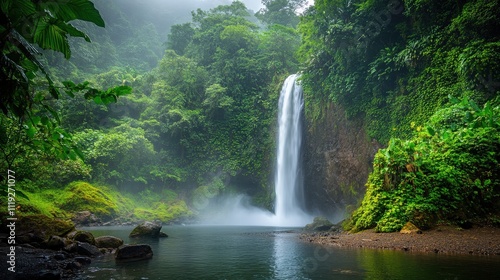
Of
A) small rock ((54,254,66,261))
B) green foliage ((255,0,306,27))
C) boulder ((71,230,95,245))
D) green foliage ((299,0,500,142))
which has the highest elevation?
green foliage ((255,0,306,27))

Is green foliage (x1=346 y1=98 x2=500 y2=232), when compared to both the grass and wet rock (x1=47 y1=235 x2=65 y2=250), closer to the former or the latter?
wet rock (x1=47 y1=235 x2=65 y2=250)

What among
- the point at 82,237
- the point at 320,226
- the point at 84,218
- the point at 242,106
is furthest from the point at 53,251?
the point at 242,106

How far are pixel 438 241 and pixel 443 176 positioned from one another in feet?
8.05

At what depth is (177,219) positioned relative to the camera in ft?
84.7

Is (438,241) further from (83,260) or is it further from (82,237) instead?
(82,237)

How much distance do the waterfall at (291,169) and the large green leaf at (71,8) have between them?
23200 millimetres

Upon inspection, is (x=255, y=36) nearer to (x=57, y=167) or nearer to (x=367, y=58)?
(x=367, y=58)

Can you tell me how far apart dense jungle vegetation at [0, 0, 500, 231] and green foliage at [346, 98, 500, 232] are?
1.7 inches

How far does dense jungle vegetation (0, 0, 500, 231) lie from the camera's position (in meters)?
2.14

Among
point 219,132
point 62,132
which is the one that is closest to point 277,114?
point 219,132

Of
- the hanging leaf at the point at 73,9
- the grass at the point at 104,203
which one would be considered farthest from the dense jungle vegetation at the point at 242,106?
the grass at the point at 104,203

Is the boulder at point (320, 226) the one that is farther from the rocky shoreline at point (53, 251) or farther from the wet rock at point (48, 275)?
the wet rock at point (48, 275)

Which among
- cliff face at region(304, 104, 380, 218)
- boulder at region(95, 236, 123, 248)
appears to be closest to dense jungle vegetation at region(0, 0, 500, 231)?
cliff face at region(304, 104, 380, 218)

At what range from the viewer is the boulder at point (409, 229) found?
995 cm
